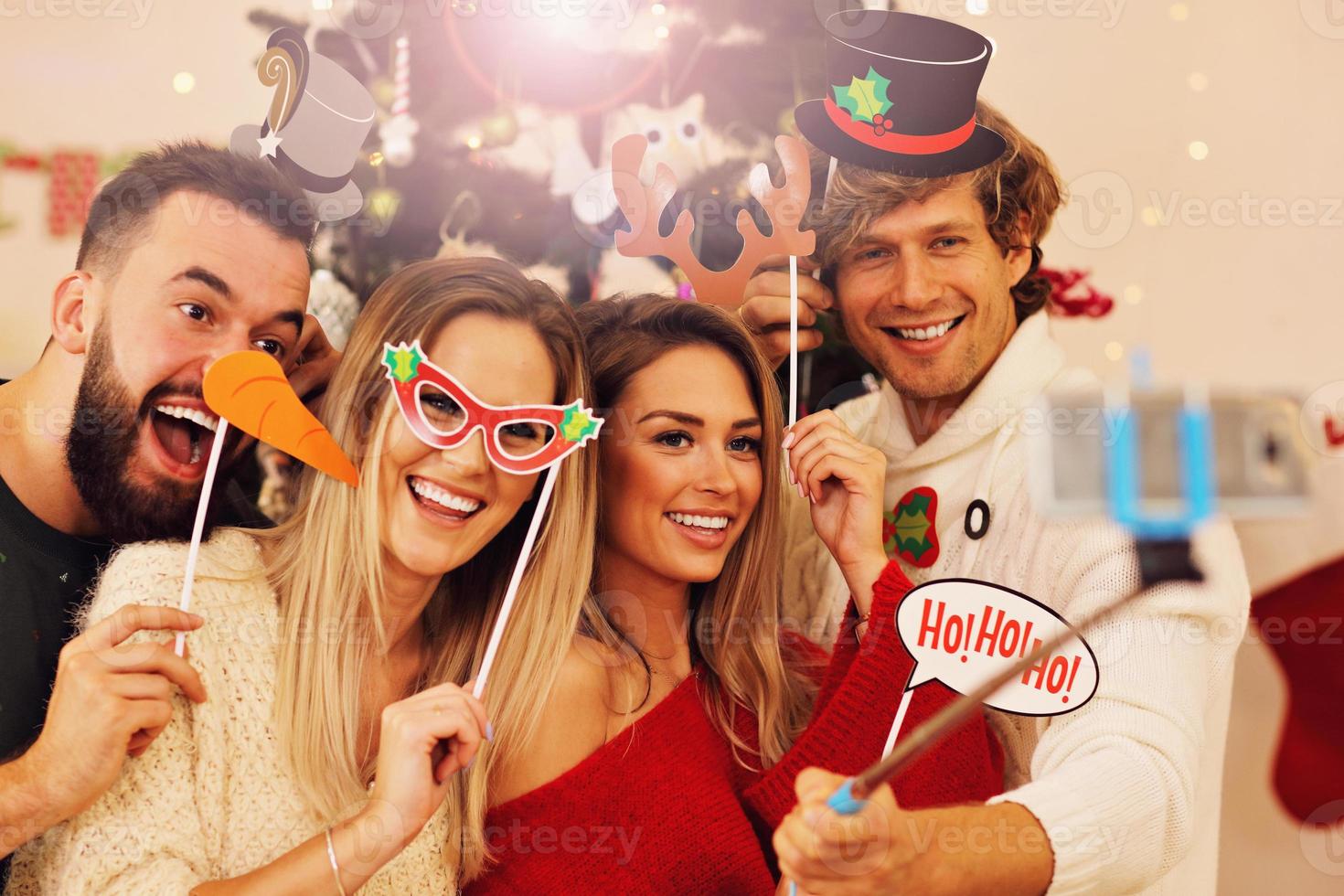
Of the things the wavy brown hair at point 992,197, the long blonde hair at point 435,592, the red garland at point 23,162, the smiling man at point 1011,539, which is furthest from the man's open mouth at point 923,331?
the red garland at point 23,162

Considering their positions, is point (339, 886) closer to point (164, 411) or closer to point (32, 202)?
point (164, 411)

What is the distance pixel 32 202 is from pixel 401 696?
1.18 m

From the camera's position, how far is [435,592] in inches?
67.3

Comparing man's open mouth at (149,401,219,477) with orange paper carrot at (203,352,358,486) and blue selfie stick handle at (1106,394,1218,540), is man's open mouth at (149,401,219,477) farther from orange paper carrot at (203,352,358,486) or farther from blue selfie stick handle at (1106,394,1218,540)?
blue selfie stick handle at (1106,394,1218,540)

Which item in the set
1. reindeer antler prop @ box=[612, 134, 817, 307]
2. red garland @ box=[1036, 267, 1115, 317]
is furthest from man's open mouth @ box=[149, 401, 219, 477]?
red garland @ box=[1036, 267, 1115, 317]

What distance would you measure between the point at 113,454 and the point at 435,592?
0.50 meters

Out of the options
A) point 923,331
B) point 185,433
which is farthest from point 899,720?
point 185,433

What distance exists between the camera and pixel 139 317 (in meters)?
1.53

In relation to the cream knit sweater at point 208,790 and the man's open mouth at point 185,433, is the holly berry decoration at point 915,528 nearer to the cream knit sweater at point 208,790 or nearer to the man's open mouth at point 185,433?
the cream knit sweater at point 208,790

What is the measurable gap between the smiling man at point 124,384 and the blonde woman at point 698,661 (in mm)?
554

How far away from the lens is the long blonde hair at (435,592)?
1.49 meters

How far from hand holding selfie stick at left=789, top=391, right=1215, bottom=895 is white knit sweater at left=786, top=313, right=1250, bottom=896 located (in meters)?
0.10

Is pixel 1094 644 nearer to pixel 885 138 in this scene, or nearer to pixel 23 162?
pixel 885 138

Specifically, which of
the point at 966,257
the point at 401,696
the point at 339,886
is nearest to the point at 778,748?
the point at 401,696
